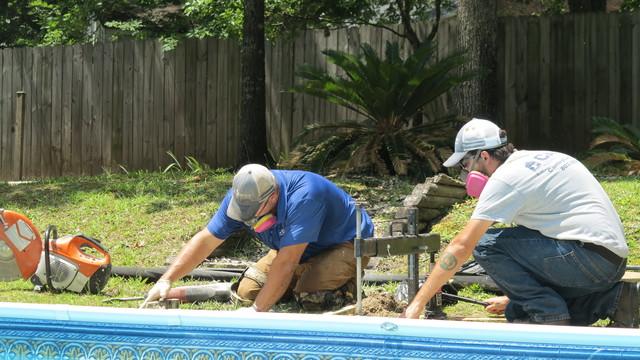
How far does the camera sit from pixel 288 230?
5.54 m

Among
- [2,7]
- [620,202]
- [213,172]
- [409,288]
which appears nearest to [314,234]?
[409,288]

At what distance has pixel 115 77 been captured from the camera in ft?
47.6

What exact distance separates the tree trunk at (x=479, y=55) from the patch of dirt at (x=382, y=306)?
5.33 metres

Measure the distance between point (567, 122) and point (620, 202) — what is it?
400 cm

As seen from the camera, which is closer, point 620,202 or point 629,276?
point 629,276

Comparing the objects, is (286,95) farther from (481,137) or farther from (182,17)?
(481,137)

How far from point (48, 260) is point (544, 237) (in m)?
3.79

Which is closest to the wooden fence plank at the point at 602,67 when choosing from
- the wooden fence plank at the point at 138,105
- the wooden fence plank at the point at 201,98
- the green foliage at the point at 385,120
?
the green foliage at the point at 385,120

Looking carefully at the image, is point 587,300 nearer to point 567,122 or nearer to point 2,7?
point 567,122

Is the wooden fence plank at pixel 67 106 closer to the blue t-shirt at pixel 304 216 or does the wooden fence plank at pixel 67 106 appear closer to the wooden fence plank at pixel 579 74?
the wooden fence plank at pixel 579 74

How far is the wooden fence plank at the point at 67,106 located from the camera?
14.8 meters

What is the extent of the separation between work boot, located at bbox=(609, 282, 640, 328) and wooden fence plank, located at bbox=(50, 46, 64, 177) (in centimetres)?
1140

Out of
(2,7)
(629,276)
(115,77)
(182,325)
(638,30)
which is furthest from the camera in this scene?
(2,7)

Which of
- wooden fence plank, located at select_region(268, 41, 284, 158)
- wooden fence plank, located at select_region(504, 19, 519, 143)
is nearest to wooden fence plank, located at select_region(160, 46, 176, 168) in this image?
wooden fence plank, located at select_region(268, 41, 284, 158)
